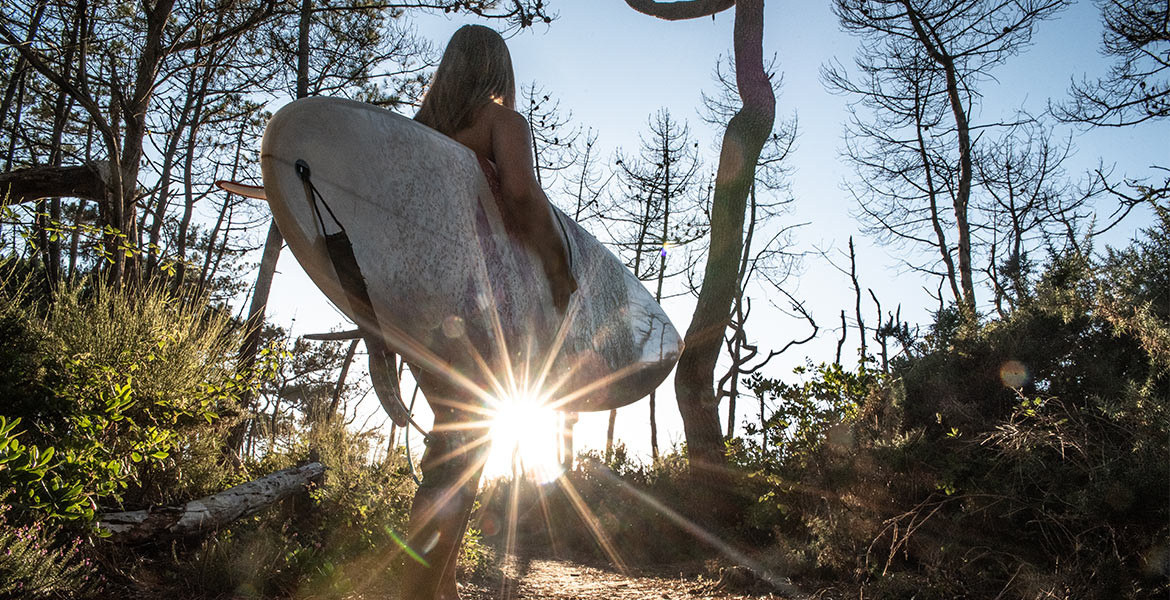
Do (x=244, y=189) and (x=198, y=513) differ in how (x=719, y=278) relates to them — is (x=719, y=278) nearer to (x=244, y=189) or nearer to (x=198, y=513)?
(x=198, y=513)

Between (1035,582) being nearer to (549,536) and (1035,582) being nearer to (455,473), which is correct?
(455,473)

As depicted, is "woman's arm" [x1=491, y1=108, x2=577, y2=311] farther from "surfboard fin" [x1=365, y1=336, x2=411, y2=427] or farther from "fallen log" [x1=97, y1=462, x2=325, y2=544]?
"fallen log" [x1=97, y1=462, x2=325, y2=544]


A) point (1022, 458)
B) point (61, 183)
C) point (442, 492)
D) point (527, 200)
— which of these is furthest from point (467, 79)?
point (61, 183)

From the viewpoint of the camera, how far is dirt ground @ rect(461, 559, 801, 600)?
11.4 feet

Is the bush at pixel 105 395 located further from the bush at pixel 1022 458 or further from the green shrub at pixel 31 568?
the bush at pixel 1022 458

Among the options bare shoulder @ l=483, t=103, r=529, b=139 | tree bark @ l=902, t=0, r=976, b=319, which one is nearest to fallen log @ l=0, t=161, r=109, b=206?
bare shoulder @ l=483, t=103, r=529, b=139

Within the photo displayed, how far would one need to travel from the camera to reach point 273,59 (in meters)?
8.46

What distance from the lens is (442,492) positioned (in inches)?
60.8

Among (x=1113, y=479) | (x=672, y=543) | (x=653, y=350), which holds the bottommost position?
(x=672, y=543)

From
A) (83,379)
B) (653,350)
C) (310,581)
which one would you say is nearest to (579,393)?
(653,350)

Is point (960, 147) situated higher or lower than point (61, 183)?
higher

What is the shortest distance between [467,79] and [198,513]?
2.90 m

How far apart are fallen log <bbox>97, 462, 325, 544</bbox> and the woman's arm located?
228 centimetres

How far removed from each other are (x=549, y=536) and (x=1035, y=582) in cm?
484
